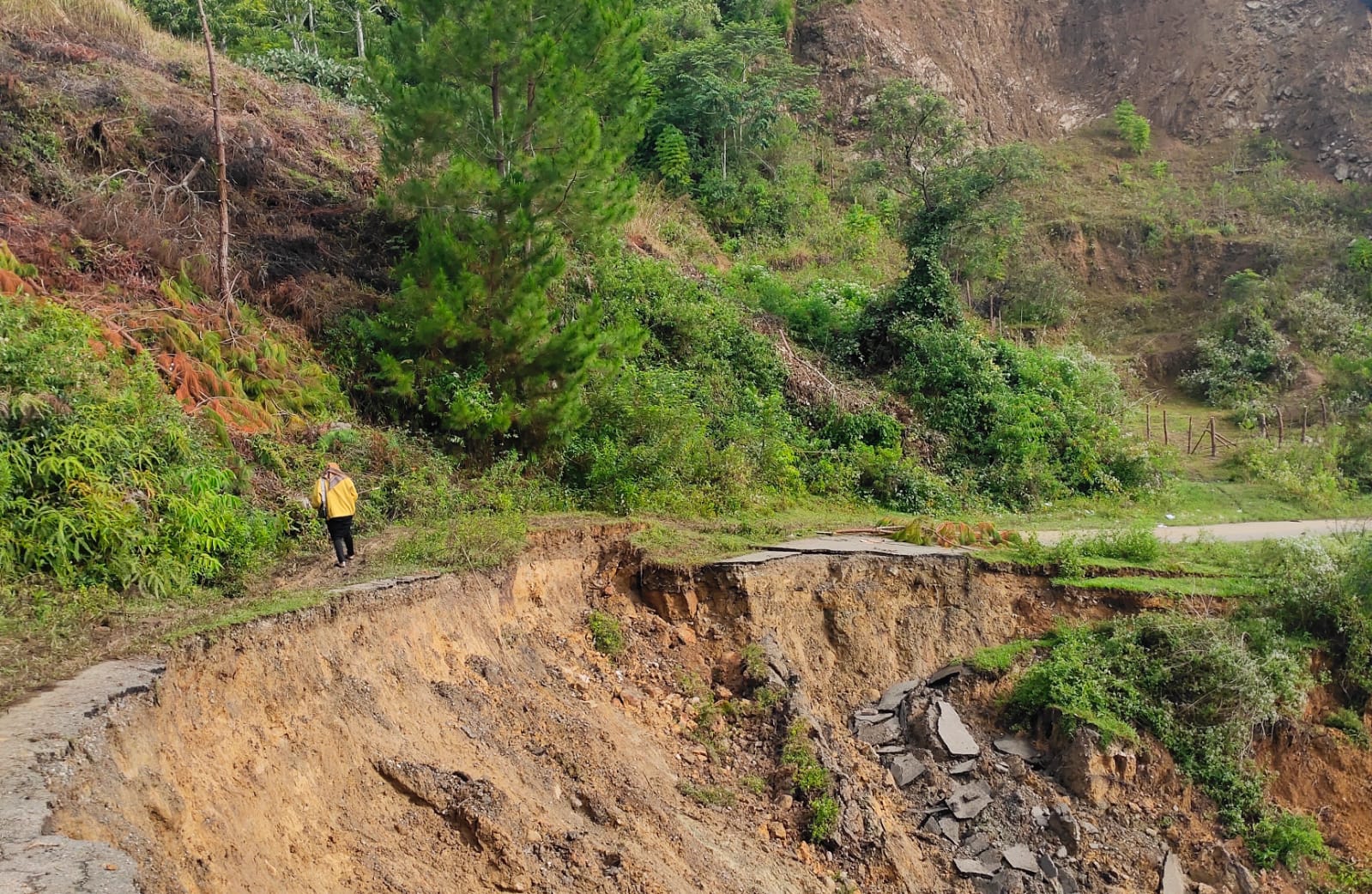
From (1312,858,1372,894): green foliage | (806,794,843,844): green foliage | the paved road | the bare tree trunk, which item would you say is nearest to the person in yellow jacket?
(806,794,843,844): green foliage

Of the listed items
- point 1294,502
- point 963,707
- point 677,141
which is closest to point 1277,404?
point 1294,502

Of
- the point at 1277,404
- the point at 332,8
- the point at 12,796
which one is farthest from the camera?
the point at 332,8

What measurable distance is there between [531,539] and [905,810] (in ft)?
14.3

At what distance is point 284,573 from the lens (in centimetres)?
771

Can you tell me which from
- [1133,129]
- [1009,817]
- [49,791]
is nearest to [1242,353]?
[1133,129]

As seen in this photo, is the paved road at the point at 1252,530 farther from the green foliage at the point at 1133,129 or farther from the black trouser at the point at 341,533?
the green foliage at the point at 1133,129

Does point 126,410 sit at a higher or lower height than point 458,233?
lower

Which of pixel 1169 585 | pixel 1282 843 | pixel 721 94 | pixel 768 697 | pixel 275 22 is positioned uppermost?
pixel 275 22

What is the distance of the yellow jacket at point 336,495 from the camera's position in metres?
7.84

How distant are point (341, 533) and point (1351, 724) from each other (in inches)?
414

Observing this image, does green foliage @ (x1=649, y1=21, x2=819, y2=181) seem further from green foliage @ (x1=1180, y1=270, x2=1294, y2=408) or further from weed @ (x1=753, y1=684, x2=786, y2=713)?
weed @ (x1=753, y1=684, x2=786, y2=713)

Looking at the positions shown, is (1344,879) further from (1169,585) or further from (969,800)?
(969,800)

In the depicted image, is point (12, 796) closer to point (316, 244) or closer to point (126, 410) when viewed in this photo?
point (126, 410)

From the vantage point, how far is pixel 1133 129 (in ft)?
109
